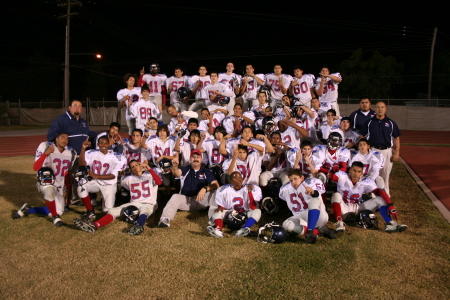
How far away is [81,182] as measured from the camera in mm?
6746

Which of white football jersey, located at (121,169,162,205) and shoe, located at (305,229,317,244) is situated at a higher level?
white football jersey, located at (121,169,162,205)

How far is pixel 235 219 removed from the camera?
5.93 meters

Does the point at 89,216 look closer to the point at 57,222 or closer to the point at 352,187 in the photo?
the point at 57,222

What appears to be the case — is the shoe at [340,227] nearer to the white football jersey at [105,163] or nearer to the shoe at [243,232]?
the shoe at [243,232]

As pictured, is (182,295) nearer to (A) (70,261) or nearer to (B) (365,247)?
(A) (70,261)

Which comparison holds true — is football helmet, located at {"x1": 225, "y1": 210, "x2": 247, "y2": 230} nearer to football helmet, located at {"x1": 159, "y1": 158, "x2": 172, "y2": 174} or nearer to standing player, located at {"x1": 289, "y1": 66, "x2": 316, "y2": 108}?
football helmet, located at {"x1": 159, "y1": 158, "x2": 172, "y2": 174}

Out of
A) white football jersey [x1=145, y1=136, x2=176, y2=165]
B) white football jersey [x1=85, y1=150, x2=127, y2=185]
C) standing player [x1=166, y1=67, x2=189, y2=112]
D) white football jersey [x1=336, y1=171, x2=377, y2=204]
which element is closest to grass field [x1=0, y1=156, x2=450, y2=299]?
white football jersey [x1=336, y1=171, x2=377, y2=204]

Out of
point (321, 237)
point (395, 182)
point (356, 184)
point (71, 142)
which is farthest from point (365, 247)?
point (71, 142)

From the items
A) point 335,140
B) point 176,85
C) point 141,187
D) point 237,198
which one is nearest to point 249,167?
point 237,198

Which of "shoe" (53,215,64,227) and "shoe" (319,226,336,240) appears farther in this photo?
"shoe" (53,215,64,227)

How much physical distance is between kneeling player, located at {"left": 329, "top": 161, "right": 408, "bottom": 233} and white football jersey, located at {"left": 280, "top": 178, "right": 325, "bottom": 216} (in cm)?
58

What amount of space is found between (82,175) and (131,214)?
126cm

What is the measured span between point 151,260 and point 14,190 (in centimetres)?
599

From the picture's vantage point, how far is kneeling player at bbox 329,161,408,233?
20.2ft
